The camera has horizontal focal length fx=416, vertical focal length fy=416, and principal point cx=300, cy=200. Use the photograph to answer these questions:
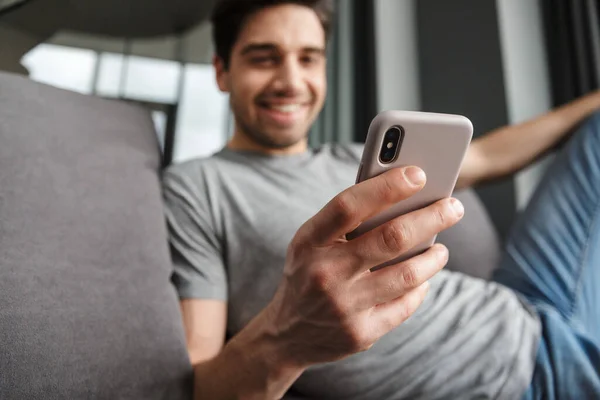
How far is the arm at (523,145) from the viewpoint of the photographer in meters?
0.93

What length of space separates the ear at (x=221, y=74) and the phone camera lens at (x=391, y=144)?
2.06 feet

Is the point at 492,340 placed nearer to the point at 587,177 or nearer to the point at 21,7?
the point at 587,177

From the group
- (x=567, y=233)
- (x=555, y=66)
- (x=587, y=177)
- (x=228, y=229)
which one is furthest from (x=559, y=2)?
(x=228, y=229)

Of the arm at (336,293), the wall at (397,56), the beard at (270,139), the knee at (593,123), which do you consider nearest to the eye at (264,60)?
the beard at (270,139)

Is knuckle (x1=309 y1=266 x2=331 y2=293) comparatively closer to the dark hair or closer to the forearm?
the forearm

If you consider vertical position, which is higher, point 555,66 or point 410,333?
point 555,66

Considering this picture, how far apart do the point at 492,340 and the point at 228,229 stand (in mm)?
426

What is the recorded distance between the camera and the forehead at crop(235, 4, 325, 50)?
0.84m

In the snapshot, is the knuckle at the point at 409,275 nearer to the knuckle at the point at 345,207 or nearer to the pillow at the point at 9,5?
the knuckle at the point at 345,207

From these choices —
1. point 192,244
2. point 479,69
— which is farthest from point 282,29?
point 479,69

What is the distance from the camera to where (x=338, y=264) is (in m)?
0.37

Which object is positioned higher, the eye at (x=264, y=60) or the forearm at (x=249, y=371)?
the eye at (x=264, y=60)

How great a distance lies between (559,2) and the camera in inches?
51.9

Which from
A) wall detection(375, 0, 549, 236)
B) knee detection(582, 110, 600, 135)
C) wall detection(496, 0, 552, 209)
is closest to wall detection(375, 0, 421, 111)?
→ wall detection(375, 0, 549, 236)
